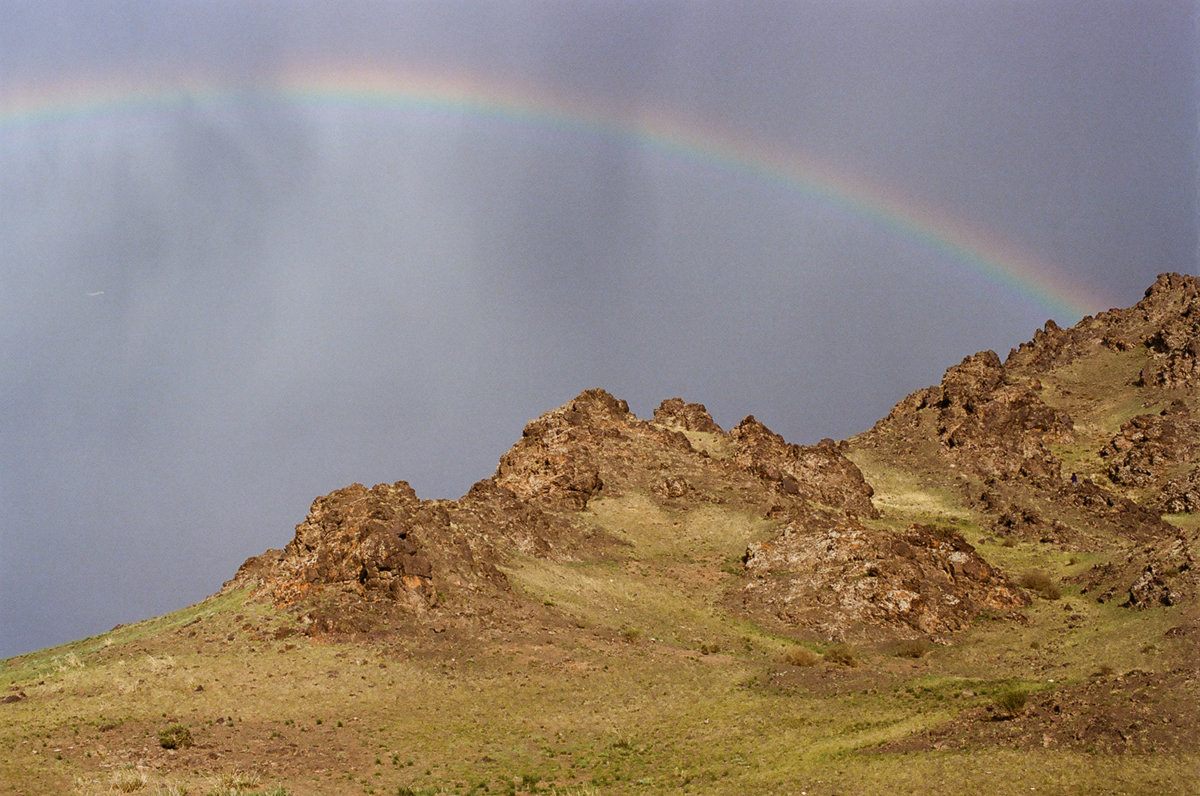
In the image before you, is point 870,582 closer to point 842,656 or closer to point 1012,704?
point 842,656

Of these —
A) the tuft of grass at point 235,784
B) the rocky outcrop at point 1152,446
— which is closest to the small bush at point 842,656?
the tuft of grass at point 235,784

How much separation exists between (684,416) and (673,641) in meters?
73.7

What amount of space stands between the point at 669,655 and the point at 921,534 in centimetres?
3630

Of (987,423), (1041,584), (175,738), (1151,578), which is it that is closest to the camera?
(175,738)

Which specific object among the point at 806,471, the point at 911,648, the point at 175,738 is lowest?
the point at 175,738

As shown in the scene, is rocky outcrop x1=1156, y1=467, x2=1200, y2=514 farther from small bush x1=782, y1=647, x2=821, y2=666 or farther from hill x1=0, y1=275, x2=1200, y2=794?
small bush x1=782, y1=647, x2=821, y2=666

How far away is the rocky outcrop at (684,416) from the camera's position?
13350cm

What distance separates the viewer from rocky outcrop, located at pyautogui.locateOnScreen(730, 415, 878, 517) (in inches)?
4318

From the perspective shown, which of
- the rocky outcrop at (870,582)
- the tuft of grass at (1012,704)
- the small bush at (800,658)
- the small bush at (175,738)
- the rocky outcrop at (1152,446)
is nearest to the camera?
the tuft of grass at (1012,704)

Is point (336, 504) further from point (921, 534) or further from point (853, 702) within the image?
point (921, 534)

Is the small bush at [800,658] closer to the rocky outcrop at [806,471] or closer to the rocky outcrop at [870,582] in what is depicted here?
the rocky outcrop at [870,582]

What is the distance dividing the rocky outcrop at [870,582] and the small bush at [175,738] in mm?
48782

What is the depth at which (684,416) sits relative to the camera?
445 feet

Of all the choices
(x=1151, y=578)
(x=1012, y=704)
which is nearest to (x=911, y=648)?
(x=1151, y=578)
